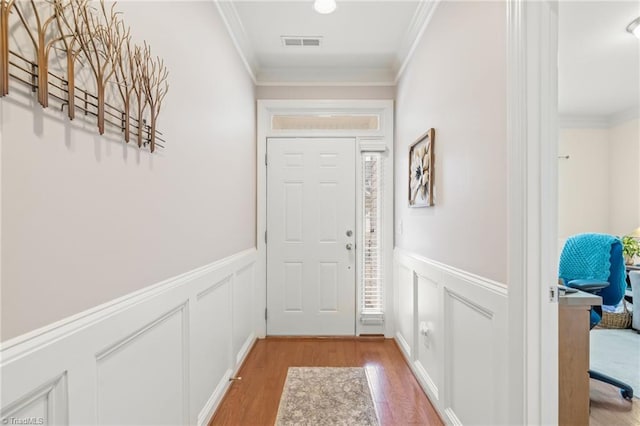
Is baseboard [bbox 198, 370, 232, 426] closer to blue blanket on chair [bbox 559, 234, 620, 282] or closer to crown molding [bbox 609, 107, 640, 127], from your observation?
blue blanket on chair [bbox 559, 234, 620, 282]

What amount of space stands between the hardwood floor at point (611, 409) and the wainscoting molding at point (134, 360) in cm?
222

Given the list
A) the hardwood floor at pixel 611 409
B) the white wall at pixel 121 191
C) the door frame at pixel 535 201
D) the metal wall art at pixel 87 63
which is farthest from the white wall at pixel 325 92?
the hardwood floor at pixel 611 409

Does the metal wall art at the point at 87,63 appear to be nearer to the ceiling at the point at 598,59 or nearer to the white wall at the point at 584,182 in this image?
the ceiling at the point at 598,59

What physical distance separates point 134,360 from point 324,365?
1770 mm

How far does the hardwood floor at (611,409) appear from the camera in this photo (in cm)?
189

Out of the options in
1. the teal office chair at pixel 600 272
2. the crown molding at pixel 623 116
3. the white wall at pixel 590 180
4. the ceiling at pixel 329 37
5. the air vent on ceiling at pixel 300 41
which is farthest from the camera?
the white wall at pixel 590 180

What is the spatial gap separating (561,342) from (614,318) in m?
2.78

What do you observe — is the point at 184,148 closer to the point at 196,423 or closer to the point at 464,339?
the point at 196,423

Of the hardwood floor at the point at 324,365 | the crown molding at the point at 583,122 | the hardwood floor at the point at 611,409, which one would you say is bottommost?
the hardwood floor at the point at 324,365

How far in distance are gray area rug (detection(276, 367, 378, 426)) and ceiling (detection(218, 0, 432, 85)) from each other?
257cm

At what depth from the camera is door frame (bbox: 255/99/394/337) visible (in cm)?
327

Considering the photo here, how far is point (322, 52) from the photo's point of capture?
293 cm

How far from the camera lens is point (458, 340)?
5.69ft

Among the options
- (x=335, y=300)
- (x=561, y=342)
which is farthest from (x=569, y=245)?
(x=335, y=300)
